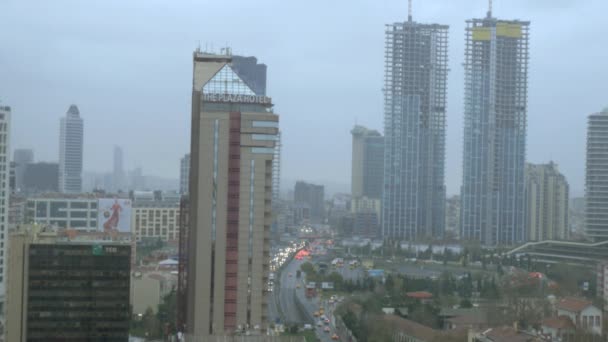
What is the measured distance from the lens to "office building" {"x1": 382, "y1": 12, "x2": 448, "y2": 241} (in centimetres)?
3375

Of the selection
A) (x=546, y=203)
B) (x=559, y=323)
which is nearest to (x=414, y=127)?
(x=546, y=203)

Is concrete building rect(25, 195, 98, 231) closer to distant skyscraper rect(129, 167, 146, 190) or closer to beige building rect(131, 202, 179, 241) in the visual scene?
beige building rect(131, 202, 179, 241)

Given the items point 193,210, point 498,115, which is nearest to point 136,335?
point 193,210

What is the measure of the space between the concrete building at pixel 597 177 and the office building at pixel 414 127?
6.11 metres

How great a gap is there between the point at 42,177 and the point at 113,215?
21.6 m

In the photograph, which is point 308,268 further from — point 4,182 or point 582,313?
point 582,313

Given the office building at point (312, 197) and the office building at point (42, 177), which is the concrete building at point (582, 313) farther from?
the office building at point (312, 197)

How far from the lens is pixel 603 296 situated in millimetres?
18109

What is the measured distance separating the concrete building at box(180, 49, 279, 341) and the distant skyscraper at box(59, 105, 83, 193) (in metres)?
35.6

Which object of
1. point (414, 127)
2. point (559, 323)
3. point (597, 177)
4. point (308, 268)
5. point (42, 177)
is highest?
point (414, 127)

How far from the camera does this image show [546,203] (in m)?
35.5

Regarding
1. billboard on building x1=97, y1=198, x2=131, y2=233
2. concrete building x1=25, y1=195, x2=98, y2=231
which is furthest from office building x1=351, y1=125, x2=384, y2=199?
billboard on building x1=97, y1=198, x2=131, y2=233

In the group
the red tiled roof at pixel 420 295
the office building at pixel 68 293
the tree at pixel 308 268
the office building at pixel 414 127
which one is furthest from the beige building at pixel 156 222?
the office building at pixel 68 293

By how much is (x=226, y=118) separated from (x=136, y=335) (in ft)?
16.1
